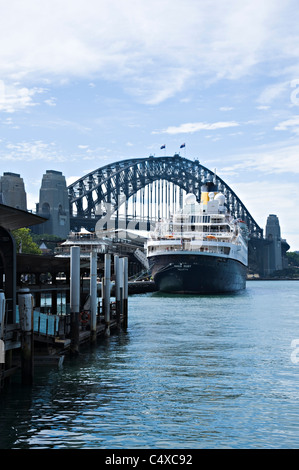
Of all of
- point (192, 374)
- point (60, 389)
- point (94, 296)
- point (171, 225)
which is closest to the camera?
point (60, 389)

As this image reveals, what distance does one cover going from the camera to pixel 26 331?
19.8 meters

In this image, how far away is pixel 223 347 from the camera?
31.3 metres

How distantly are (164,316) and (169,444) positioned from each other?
35.5 metres

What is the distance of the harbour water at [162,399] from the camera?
15445mm

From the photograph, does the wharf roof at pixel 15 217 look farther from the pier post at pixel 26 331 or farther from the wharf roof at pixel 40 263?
the wharf roof at pixel 40 263

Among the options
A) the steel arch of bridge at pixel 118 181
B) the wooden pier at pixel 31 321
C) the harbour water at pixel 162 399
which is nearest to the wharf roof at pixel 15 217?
the wooden pier at pixel 31 321

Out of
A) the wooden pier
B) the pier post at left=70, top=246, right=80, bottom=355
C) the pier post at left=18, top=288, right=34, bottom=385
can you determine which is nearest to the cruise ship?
the wooden pier

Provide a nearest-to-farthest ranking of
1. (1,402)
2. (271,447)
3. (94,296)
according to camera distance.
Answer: (271,447) < (1,402) < (94,296)

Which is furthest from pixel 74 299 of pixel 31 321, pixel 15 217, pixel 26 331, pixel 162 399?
pixel 162 399

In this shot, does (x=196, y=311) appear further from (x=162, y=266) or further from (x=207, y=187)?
(x=207, y=187)

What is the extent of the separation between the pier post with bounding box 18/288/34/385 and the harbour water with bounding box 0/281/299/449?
2.03 ft

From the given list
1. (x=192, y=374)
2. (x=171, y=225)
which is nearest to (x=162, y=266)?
(x=171, y=225)

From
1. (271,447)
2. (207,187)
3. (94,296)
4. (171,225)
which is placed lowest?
(271,447)

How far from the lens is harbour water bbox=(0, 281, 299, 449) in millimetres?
15445
